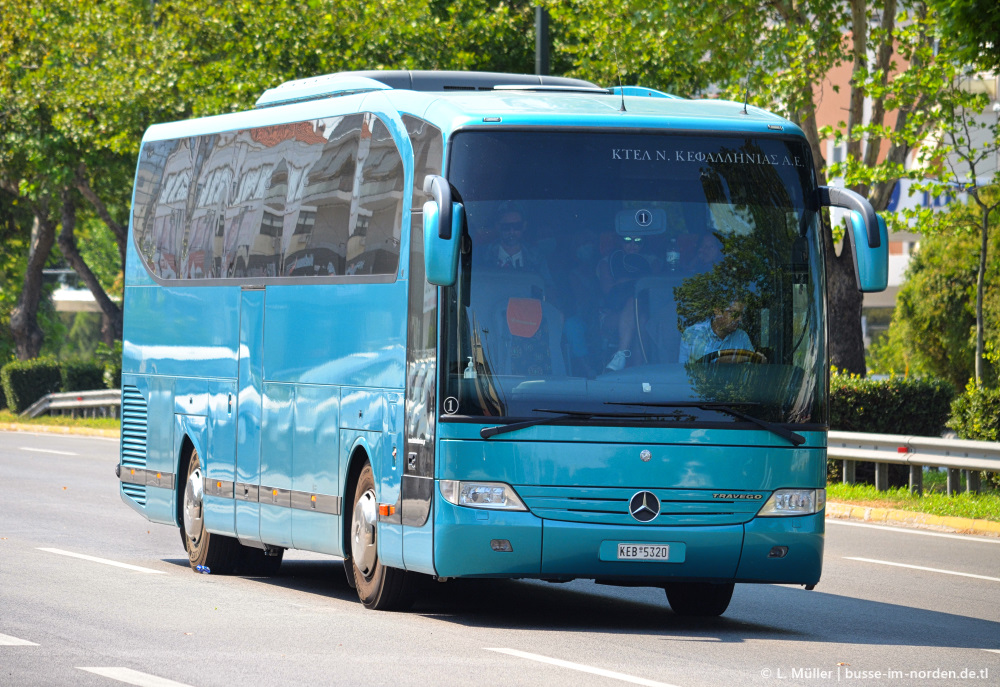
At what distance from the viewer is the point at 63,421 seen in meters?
38.4

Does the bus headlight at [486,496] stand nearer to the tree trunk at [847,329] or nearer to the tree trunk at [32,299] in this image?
the tree trunk at [847,329]

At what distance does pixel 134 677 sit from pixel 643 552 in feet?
10.8

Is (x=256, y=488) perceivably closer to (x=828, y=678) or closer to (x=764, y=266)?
(x=764, y=266)

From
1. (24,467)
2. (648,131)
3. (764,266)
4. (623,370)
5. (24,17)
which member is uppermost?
(24,17)

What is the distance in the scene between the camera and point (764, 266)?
10461 millimetres

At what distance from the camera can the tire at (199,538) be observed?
45.5 ft

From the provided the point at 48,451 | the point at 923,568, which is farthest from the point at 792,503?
the point at 48,451

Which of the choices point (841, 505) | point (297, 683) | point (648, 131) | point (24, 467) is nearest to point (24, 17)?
point (24, 467)

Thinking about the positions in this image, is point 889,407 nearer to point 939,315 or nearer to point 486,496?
point 486,496

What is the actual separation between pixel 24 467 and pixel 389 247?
15.1m

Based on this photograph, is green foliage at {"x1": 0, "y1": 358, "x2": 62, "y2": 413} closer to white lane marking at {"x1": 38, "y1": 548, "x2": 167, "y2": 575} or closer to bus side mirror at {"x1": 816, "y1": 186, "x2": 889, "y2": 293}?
white lane marking at {"x1": 38, "y1": 548, "x2": 167, "y2": 575}

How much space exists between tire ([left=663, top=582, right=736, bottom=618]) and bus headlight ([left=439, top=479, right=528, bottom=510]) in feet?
5.58

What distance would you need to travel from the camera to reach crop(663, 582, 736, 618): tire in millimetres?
11398

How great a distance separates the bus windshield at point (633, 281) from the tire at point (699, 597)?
5.16 feet
